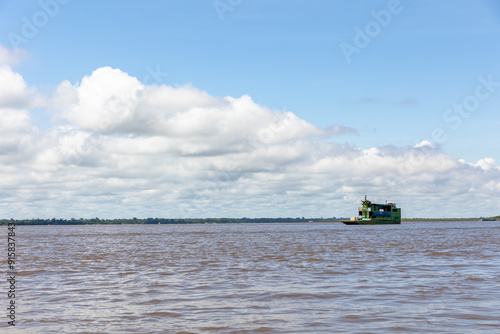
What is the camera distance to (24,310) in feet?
52.9

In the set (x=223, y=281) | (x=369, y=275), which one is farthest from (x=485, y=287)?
(x=223, y=281)

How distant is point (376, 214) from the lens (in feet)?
543

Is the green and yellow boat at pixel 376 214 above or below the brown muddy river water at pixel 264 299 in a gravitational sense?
above

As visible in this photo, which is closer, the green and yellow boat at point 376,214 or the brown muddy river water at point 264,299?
the brown muddy river water at point 264,299

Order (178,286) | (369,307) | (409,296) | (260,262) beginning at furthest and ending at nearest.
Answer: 1. (260,262)
2. (178,286)
3. (409,296)
4. (369,307)

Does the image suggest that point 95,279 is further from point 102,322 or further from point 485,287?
point 485,287

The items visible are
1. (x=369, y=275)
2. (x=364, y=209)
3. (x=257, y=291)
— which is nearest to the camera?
(x=257, y=291)

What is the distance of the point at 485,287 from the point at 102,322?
1594cm

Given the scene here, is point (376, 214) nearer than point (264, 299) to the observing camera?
No

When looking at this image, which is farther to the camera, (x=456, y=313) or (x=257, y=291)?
(x=257, y=291)

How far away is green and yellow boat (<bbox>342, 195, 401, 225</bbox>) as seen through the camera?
16188 cm

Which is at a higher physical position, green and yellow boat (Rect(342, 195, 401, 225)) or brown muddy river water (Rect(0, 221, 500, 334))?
green and yellow boat (Rect(342, 195, 401, 225))

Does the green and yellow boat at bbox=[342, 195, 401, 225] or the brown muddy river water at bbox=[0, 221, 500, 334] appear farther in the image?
the green and yellow boat at bbox=[342, 195, 401, 225]

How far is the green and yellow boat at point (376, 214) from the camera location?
531 ft
